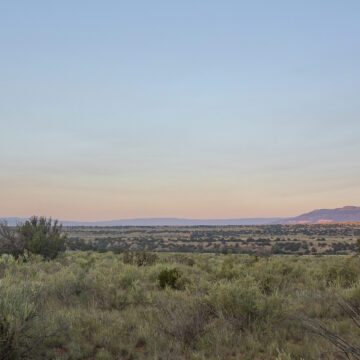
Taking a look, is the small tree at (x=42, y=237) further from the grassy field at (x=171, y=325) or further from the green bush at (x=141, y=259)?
the grassy field at (x=171, y=325)

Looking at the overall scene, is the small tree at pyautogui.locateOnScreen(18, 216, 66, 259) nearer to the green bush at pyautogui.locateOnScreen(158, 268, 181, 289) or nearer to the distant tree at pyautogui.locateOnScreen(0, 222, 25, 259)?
the distant tree at pyautogui.locateOnScreen(0, 222, 25, 259)

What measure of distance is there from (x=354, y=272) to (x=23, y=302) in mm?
12140

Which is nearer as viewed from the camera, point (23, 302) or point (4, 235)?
point (23, 302)

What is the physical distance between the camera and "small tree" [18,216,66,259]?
753 inches

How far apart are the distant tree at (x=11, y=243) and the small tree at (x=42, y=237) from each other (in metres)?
0.30

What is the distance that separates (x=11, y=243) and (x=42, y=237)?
5.76 ft

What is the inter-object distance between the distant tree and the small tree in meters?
0.30

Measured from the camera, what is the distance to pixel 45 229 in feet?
69.1

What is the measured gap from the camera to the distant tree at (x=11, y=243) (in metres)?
18.6

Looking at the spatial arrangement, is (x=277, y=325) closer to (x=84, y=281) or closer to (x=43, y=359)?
(x=43, y=359)

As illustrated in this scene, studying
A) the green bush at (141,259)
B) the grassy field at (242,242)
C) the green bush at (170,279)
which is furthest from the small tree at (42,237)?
the green bush at (170,279)

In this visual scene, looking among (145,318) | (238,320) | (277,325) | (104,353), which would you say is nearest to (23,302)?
(104,353)

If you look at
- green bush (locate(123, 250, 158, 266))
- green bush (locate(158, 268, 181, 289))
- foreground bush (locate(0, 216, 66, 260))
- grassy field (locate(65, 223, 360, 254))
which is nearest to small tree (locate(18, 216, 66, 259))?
foreground bush (locate(0, 216, 66, 260))

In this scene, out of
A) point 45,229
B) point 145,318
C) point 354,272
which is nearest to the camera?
point 145,318
